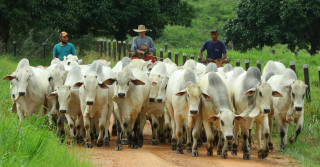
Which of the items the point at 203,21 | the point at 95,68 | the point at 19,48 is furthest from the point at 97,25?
the point at 95,68

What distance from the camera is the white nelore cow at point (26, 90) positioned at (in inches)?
431

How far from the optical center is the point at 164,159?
944 centimetres

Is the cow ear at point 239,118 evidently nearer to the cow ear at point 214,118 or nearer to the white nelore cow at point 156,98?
the cow ear at point 214,118

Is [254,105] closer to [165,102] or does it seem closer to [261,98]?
[261,98]

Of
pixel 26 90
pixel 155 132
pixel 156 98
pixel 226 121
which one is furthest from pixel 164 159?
pixel 26 90

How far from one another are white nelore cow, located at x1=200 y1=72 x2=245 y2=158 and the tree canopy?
1373cm

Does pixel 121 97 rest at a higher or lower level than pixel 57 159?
higher

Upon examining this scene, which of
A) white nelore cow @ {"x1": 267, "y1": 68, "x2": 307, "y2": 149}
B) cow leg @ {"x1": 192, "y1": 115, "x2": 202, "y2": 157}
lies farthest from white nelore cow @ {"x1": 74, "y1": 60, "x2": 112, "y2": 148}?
white nelore cow @ {"x1": 267, "y1": 68, "x2": 307, "y2": 149}

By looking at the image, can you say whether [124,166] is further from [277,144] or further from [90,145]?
[277,144]

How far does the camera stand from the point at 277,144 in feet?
38.8

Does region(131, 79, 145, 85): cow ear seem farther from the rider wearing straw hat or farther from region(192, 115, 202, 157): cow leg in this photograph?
the rider wearing straw hat

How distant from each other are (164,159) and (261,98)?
6.31 feet

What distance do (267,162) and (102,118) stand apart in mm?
2979

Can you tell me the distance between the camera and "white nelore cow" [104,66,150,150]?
10547mm
